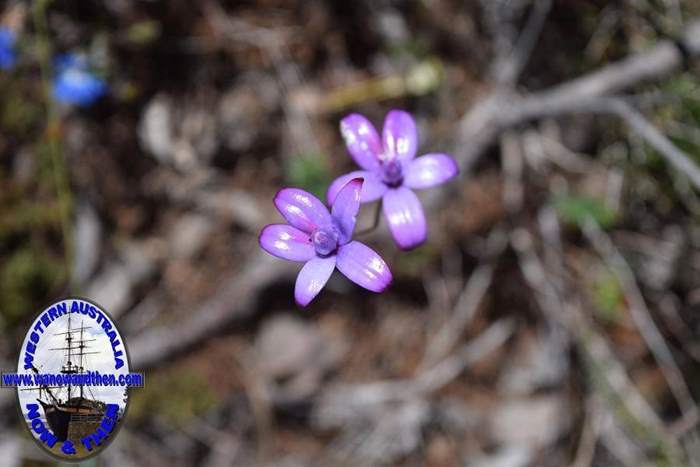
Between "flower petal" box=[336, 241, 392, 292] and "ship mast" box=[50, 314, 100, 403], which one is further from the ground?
"flower petal" box=[336, 241, 392, 292]

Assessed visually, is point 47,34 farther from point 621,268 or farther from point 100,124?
point 621,268

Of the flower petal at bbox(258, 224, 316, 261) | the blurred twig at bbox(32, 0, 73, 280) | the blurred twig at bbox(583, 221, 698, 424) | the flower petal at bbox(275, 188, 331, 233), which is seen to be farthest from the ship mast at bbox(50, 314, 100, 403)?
the blurred twig at bbox(583, 221, 698, 424)

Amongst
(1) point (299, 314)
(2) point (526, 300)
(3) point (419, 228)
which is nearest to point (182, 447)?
(1) point (299, 314)

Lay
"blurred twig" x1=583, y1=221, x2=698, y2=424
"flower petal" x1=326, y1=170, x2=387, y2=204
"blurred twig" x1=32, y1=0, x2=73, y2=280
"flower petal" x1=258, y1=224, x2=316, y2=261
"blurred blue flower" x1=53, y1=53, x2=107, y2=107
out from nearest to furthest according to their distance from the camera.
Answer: "flower petal" x1=258, y1=224, x2=316, y2=261 → "flower petal" x1=326, y1=170, x2=387, y2=204 → "blurred twig" x1=32, y1=0, x2=73, y2=280 → "blurred blue flower" x1=53, y1=53, x2=107, y2=107 → "blurred twig" x1=583, y1=221, x2=698, y2=424

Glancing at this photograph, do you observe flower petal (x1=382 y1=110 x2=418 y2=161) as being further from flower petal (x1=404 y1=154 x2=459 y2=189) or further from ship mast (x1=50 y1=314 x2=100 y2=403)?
ship mast (x1=50 y1=314 x2=100 y2=403)

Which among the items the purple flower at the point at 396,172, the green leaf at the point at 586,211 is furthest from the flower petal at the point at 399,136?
the green leaf at the point at 586,211
